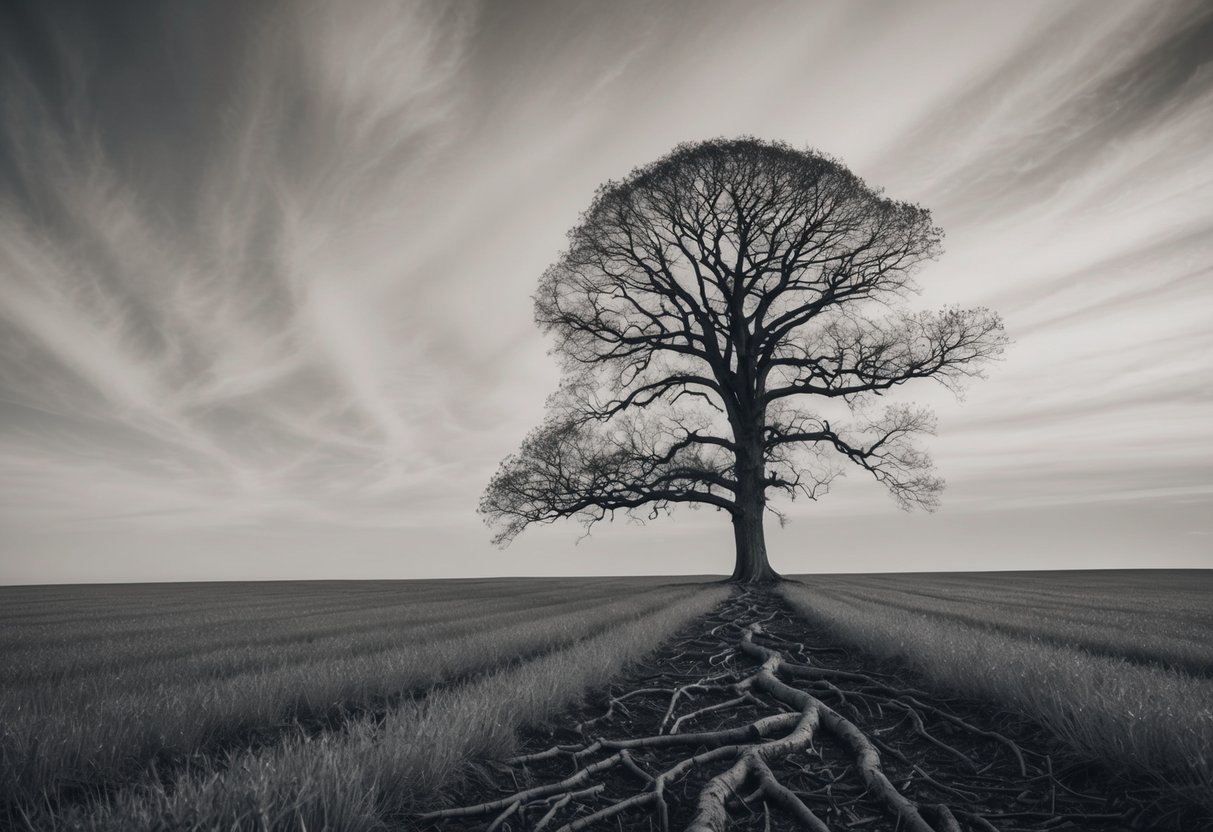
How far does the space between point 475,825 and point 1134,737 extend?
11.9ft

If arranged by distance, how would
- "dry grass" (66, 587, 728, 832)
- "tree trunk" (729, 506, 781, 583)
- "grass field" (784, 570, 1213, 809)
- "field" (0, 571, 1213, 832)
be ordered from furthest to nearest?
"tree trunk" (729, 506, 781, 583) → "grass field" (784, 570, 1213, 809) → "field" (0, 571, 1213, 832) → "dry grass" (66, 587, 728, 832)

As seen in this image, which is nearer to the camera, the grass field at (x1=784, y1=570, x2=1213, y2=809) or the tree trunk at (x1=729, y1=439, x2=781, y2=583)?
the grass field at (x1=784, y1=570, x2=1213, y2=809)

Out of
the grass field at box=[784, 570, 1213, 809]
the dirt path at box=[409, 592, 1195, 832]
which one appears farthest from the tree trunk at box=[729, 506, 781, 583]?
the dirt path at box=[409, 592, 1195, 832]

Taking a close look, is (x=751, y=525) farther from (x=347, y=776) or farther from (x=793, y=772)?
(x=347, y=776)

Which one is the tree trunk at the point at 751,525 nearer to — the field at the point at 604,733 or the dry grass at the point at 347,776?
the field at the point at 604,733

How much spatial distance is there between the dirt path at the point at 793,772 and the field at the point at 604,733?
0.07 feet

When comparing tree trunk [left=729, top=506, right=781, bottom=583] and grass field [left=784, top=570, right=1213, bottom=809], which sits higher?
tree trunk [left=729, top=506, right=781, bottom=583]

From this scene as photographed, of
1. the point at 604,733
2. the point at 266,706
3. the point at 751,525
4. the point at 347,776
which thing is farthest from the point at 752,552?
the point at 347,776

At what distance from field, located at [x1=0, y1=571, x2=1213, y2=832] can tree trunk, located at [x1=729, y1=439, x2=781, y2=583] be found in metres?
13.8

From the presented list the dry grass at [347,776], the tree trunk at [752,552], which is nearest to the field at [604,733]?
the dry grass at [347,776]

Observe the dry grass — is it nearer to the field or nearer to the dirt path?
the field

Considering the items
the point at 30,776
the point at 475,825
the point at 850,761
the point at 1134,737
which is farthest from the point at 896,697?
the point at 30,776

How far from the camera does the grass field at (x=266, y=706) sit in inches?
94.0

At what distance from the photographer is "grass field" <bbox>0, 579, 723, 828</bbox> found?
7.84 ft
